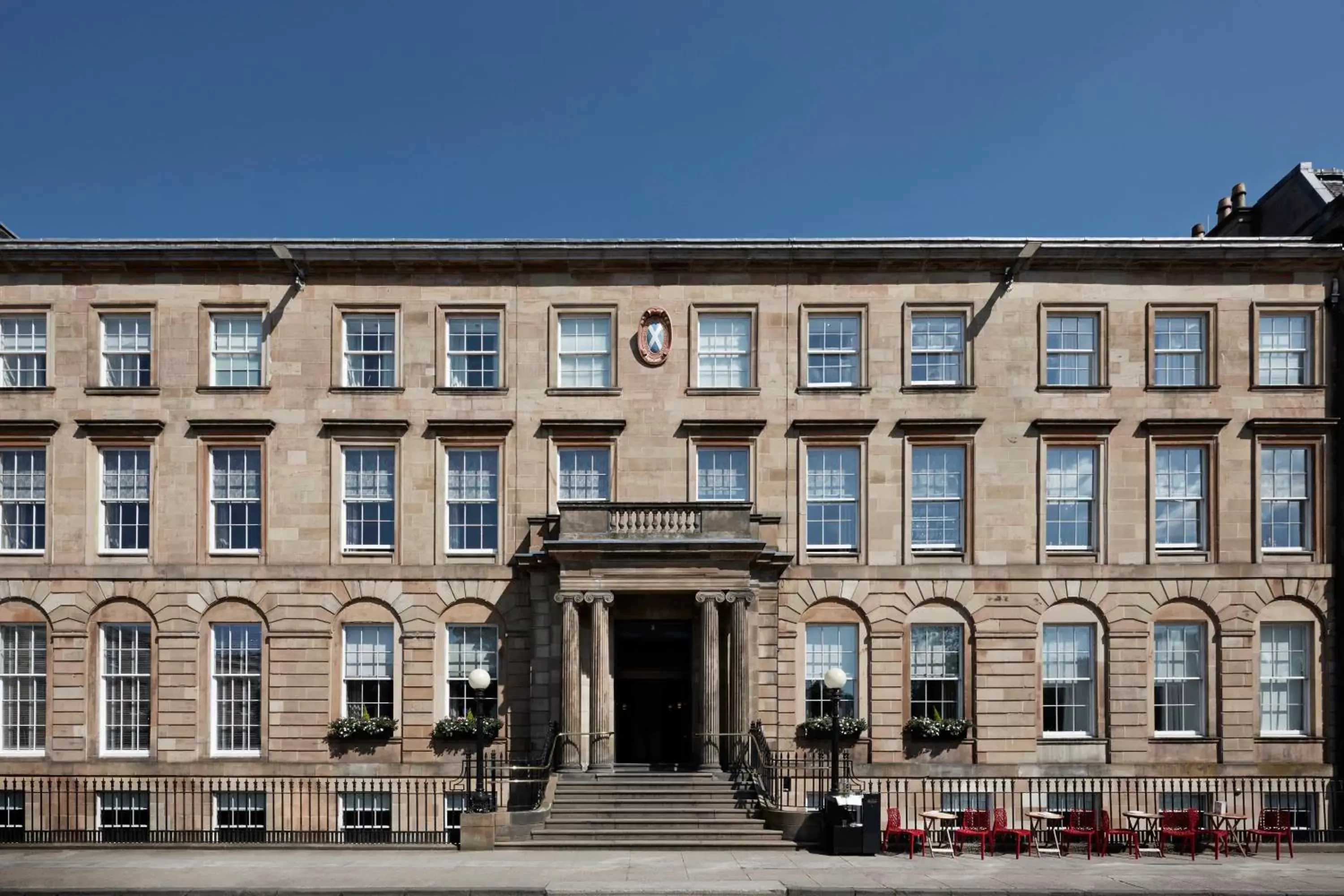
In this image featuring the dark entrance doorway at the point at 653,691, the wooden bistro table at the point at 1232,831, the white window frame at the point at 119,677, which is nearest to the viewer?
the wooden bistro table at the point at 1232,831

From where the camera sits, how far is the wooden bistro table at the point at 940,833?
71.9ft

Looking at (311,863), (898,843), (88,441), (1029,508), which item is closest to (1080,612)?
(1029,508)

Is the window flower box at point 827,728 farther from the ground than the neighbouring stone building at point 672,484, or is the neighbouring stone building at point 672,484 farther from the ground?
the neighbouring stone building at point 672,484

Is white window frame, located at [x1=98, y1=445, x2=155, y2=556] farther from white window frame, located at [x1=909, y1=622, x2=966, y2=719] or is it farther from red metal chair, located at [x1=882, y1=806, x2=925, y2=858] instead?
white window frame, located at [x1=909, y1=622, x2=966, y2=719]

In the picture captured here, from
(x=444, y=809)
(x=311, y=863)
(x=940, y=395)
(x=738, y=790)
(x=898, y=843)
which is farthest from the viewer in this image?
(x=940, y=395)

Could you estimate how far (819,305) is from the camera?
27.5m

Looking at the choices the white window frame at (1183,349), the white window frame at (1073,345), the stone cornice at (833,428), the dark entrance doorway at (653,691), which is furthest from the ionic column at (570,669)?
the white window frame at (1183,349)

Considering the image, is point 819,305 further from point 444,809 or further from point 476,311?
point 444,809

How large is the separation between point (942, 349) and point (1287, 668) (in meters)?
11.0

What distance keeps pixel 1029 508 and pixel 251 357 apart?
18.7 meters

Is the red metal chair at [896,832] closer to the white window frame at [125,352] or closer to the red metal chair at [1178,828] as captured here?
the red metal chair at [1178,828]

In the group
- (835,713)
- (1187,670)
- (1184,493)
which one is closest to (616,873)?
(835,713)

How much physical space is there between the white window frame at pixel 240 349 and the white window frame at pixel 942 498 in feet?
51.2

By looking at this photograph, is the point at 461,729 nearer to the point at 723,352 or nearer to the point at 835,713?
the point at 835,713
